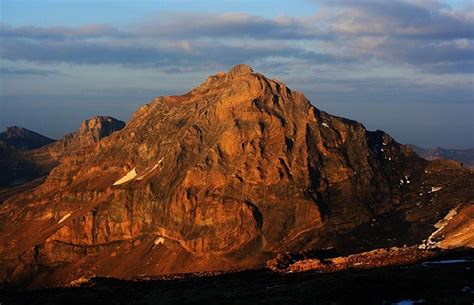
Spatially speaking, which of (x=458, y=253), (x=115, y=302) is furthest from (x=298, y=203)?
(x=115, y=302)

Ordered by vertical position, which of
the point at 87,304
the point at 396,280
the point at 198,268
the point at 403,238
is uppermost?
the point at 396,280

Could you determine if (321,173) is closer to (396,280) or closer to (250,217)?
(250,217)

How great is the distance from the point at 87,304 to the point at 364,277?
2454 cm

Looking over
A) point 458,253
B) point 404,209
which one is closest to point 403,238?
point 404,209

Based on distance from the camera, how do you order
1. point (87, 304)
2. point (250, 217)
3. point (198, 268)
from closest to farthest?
point (87, 304) < point (198, 268) < point (250, 217)

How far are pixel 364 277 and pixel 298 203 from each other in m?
131

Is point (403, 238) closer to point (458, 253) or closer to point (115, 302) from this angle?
point (458, 253)

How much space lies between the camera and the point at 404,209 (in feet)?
601

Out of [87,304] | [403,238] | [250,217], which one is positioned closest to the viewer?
[87,304]

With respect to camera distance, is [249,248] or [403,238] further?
[249,248]

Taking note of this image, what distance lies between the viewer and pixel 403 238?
15762 centimetres

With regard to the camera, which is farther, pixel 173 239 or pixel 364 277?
Result: pixel 173 239

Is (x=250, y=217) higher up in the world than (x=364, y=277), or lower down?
lower down

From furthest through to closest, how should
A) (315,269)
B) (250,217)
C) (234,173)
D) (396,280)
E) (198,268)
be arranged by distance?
(234,173), (250,217), (198,268), (315,269), (396,280)
